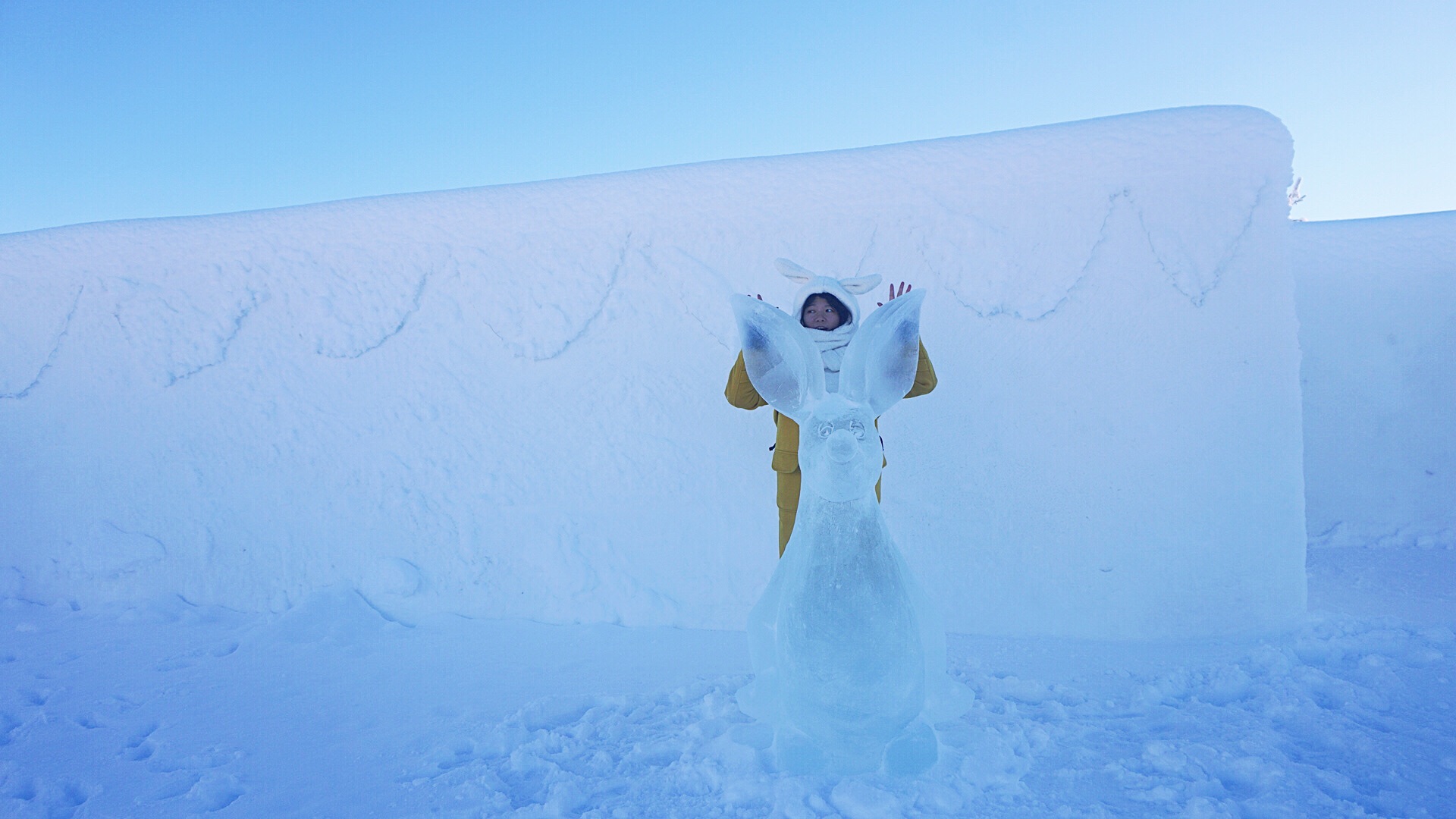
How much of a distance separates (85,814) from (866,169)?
3352 mm

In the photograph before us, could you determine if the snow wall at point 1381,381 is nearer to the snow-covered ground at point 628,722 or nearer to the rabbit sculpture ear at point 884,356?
the snow-covered ground at point 628,722

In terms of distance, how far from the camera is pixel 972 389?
3.09 meters

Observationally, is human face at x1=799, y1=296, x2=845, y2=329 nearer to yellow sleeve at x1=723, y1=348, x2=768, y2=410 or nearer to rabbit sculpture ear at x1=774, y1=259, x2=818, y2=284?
rabbit sculpture ear at x1=774, y1=259, x2=818, y2=284

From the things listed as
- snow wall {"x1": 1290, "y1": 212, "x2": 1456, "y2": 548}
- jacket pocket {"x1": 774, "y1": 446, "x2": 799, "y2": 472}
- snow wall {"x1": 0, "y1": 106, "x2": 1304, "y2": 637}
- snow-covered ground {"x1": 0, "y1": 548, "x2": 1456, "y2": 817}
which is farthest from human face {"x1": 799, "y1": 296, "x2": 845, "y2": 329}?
snow wall {"x1": 1290, "y1": 212, "x2": 1456, "y2": 548}

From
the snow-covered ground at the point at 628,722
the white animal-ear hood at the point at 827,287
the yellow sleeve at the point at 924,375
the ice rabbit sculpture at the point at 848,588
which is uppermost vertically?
the white animal-ear hood at the point at 827,287

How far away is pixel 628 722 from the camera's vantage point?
2.31 metres

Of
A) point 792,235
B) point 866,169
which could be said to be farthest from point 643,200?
point 866,169

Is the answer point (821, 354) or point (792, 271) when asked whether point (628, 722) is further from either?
point (792, 271)

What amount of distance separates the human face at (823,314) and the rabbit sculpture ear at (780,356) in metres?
0.24

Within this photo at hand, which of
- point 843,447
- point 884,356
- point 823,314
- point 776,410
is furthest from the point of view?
point 776,410

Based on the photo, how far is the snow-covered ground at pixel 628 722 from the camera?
71.7 inches

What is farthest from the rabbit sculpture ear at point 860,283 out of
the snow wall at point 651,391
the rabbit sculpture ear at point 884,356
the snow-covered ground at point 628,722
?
the snow-covered ground at point 628,722

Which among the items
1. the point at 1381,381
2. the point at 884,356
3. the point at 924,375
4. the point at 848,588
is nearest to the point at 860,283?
the point at 924,375

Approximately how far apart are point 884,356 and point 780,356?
0.28 metres
